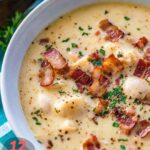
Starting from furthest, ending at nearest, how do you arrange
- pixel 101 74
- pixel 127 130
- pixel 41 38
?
pixel 41 38 < pixel 101 74 < pixel 127 130

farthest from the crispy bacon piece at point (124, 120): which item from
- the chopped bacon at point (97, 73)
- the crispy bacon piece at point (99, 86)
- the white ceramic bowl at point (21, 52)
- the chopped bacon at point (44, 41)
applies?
the chopped bacon at point (44, 41)

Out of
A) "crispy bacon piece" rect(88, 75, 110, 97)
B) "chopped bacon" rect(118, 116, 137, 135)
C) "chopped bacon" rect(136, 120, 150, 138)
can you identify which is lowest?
"chopped bacon" rect(136, 120, 150, 138)

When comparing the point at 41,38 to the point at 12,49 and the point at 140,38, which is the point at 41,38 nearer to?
the point at 12,49

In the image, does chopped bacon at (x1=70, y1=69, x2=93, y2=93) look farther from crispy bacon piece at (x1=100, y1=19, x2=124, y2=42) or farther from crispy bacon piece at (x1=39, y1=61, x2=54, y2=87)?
crispy bacon piece at (x1=100, y1=19, x2=124, y2=42)

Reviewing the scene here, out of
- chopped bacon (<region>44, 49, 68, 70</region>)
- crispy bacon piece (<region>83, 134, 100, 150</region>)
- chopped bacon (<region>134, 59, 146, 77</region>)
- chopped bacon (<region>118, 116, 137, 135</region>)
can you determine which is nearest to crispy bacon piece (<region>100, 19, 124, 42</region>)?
chopped bacon (<region>134, 59, 146, 77</region>)

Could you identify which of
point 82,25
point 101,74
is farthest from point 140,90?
point 82,25

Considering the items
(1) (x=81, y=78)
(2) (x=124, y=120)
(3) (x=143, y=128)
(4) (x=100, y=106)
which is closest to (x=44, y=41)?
(1) (x=81, y=78)

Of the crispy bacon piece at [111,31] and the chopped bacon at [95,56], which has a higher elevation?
the crispy bacon piece at [111,31]

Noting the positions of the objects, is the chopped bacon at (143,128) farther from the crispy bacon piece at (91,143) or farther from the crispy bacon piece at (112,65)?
the crispy bacon piece at (112,65)
